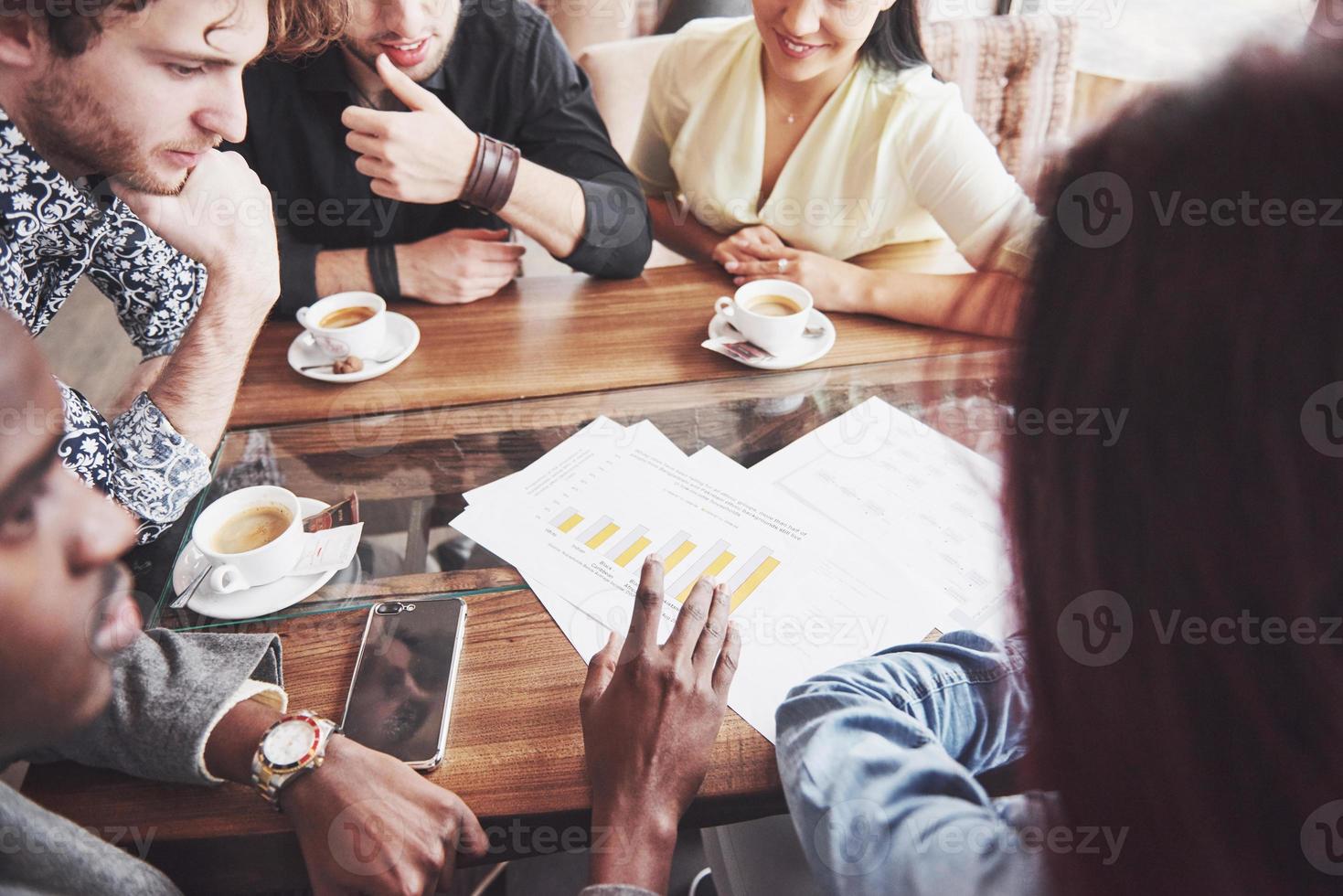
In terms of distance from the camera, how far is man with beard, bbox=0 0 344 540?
2.80 ft

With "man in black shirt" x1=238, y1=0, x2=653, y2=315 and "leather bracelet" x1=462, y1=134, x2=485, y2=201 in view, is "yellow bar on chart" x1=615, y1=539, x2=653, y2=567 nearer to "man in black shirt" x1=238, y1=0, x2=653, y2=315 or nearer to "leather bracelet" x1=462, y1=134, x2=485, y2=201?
"man in black shirt" x1=238, y1=0, x2=653, y2=315

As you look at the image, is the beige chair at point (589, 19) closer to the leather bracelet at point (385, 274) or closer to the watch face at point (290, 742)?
the leather bracelet at point (385, 274)

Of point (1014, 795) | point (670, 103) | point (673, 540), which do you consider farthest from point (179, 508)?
point (670, 103)

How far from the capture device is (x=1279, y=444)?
1.38 ft

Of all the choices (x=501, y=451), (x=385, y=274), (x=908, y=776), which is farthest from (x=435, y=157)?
(x=908, y=776)

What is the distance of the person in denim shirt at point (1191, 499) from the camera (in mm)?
416

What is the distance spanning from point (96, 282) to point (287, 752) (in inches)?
33.1

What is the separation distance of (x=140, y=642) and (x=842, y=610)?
69 centimetres

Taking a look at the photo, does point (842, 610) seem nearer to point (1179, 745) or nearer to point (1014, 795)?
point (1014, 795)

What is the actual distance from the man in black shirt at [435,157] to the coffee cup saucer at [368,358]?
0.10 m

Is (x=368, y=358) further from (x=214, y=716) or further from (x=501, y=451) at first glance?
(x=214, y=716)

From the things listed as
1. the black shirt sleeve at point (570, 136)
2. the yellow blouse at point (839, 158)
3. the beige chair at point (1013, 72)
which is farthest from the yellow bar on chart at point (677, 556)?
the beige chair at point (1013, 72)

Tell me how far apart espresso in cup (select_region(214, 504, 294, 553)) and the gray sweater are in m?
0.11

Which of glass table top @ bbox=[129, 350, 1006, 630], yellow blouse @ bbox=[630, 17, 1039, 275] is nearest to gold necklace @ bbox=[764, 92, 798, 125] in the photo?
yellow blouse @ bbox=[630, 17, 1039, 275]
